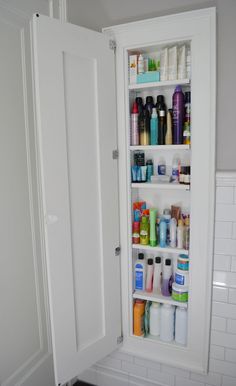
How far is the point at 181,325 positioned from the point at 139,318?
248 mm

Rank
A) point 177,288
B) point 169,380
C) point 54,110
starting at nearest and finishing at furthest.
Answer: point 54,110 < point 177,288 < point 169,380

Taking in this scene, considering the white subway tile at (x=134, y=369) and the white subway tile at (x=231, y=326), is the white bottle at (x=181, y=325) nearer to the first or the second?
the white subway tile at (x=231, y=326)

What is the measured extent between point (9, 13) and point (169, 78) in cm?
80

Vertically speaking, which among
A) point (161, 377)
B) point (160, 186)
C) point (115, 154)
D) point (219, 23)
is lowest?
point (161, 377)

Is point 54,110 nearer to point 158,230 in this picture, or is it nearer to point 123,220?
point 123,220

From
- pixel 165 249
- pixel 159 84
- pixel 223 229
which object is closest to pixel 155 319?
pixel 165 249

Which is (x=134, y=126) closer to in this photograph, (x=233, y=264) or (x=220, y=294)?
(x=233, y=264)

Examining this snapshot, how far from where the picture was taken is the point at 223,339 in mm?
1484

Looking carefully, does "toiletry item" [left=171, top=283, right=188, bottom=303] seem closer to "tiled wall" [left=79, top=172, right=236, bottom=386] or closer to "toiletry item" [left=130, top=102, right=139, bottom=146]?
"tiled wall" [left=79, top=172, right=236, bottom=386]

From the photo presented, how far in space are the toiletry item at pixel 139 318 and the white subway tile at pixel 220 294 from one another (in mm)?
454

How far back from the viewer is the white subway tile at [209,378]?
1.55m

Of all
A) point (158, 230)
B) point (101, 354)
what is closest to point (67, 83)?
point (158, 230)

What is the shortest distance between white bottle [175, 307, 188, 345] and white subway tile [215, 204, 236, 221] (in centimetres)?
59

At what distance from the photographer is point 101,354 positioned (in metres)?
1.61
